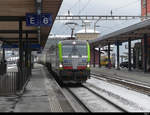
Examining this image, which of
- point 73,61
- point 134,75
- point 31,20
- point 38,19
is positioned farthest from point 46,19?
point 134,75

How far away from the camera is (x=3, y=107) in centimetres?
1031

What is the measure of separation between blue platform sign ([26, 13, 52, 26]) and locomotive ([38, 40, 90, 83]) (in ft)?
13.7

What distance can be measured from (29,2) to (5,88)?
4860mm

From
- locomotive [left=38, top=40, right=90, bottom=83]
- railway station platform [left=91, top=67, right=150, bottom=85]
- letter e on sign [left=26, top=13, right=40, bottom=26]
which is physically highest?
letter e on sign [left=26, top=13, right=40, bottom=26]

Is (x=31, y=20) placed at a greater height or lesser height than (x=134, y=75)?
greater

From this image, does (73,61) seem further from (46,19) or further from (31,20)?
(31,20)

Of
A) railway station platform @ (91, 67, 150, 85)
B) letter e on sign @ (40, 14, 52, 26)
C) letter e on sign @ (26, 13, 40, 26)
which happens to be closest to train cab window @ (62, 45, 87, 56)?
letter e on sign @ (40, 14, 52, 26)

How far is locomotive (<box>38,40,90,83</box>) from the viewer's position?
1859cm

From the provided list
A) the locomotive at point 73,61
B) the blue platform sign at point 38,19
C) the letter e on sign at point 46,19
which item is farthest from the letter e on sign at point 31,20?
the locomotive at point 73,61

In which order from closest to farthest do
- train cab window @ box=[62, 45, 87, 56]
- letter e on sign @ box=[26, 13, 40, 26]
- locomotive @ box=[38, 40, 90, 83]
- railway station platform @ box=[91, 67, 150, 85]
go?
letter e on sign @ box=[26, 13, 40, 26], locomotive @ box=[38, 40, 90, 83], train cab window @ box=[62, 45, 87, 56], railway station platform @ box=[91, 67, 150, 85]

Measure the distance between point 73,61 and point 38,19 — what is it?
458 cm

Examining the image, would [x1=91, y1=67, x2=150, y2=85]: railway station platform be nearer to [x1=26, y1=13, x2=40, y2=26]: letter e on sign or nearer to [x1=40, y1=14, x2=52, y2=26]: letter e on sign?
[x1=40, y1=14, x2=52, y2=26]: letter e on sign

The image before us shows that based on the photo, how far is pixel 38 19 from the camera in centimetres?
1522

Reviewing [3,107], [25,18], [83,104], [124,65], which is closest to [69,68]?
[25,18]
